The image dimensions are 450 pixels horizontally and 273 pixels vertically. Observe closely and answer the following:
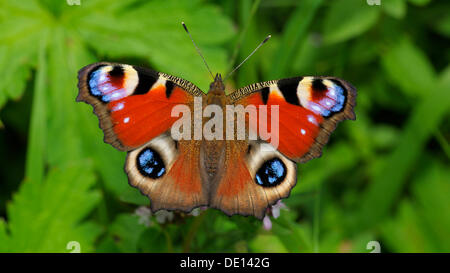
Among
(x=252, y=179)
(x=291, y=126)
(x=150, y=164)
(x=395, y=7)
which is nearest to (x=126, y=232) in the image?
(x=150, y=164)

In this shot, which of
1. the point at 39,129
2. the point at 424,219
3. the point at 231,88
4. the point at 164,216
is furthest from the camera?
the point at 424,219

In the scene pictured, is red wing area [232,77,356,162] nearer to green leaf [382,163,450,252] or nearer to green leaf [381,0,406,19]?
green leaf [381,0,406,19]

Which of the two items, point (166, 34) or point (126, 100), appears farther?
point (166, 34)

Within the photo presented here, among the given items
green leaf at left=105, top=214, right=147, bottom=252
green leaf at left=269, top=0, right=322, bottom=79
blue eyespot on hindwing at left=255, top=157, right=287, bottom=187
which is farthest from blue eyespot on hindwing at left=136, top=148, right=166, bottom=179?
green leaf at left=269, top=0, right=322, bottom=79

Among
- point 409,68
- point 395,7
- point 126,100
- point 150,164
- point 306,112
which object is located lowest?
point 150,164

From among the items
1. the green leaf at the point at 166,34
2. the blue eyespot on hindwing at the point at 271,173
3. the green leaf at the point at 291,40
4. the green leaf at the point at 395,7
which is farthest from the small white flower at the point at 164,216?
the green leaf at the point at 395,7

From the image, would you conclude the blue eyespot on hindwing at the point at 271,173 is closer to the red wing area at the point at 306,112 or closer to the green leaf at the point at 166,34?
the red wing area at the point at 306,112

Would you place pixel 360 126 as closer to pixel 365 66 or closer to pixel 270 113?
pixel 365 66

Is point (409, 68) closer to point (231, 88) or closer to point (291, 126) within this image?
point (231, 88)
